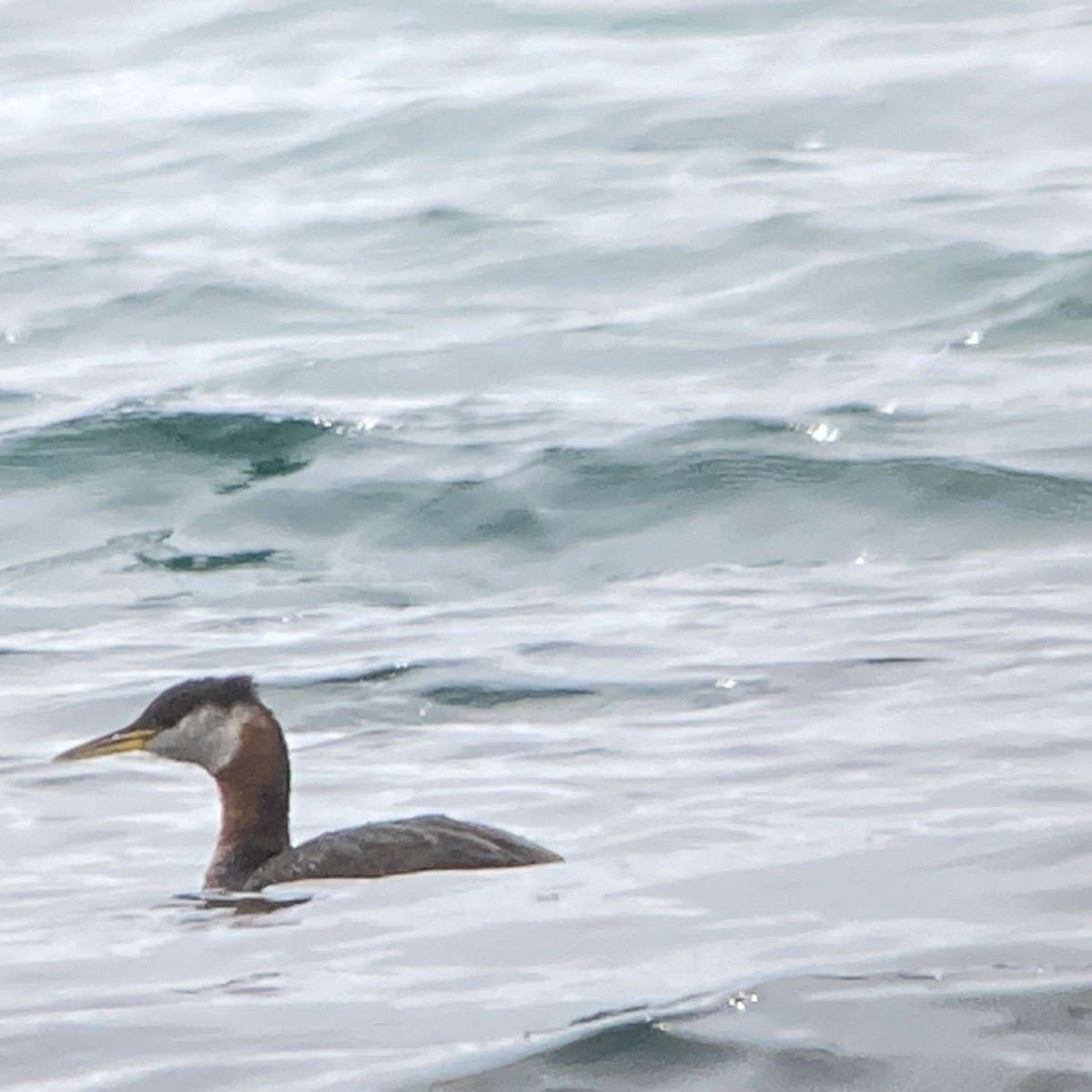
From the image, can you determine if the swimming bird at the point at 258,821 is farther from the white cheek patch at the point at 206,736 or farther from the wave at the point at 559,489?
the wave at the point at 559,489

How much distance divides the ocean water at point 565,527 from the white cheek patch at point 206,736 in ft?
0.90

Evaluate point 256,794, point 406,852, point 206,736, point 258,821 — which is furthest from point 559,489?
point 406,852

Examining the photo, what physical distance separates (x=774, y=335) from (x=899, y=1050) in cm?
1263

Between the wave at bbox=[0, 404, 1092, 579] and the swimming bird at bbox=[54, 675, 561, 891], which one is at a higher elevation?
the swimming bird at bbox=[54, 675, 561, 891]

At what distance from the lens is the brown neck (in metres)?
9.04

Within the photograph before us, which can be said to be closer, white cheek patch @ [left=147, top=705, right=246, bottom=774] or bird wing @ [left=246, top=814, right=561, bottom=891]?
bird wing @ [left=246, top=814, right=561, bottom=891]

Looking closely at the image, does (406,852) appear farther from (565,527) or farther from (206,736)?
(565,527)

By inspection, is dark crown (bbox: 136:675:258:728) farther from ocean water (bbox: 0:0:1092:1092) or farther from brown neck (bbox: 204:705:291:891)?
ocean water (bbox: 0:0:1092:1092)

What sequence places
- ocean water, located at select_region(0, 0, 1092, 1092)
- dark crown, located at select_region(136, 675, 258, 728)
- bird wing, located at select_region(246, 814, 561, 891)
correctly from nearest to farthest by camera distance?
ocean water, located at select_region(0, 0, 1092, 1092) → bird wing, located at select_region(246, 814, 561, 891) → dark crown, located at select_region(136, 675, 258, 728)

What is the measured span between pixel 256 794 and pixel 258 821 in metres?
0.13

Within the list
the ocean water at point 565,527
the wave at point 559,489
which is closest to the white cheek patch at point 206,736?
the ocean water at point 565,527

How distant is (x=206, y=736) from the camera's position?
9.45 m

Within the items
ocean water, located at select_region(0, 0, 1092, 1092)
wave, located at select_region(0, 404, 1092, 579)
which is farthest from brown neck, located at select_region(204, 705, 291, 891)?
wave, located at select_region(0, 404, 1092, 579)

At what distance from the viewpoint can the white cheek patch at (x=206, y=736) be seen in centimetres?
941
